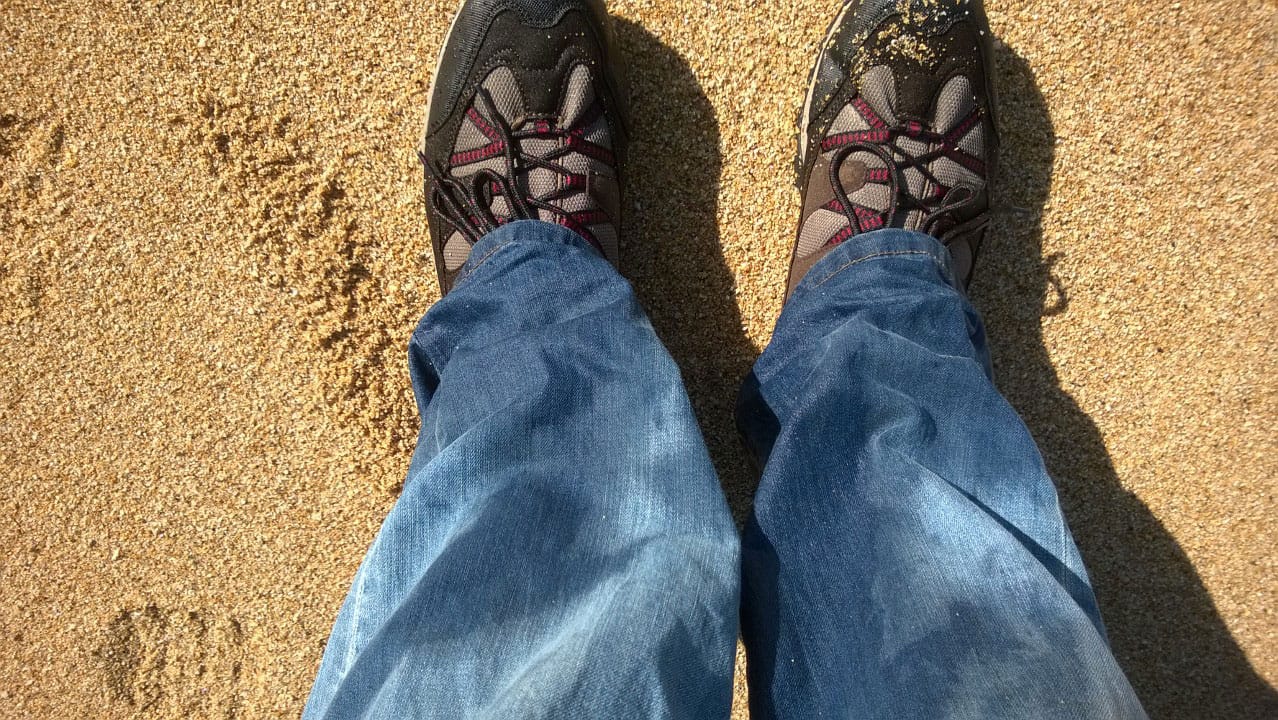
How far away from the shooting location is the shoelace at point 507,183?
1.17 meters

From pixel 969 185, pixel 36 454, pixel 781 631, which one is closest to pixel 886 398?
pixel 781 631

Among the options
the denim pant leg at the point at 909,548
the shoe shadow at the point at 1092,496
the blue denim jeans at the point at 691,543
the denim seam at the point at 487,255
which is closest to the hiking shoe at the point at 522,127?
the denim seam at the point at 487,255

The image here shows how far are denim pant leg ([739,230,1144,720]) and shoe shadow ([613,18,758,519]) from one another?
0.27 metres

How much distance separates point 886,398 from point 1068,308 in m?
0.65

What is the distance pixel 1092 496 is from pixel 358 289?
1.46 m

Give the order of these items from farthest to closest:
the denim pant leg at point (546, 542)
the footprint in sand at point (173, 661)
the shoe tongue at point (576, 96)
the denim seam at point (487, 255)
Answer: the footprint in sand at point (173, 661), the shoe tongue at point (576, 96), the denim seam at point (487, 255), the denim pant leg at point (546, 542)

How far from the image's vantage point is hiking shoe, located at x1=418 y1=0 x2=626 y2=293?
114 cm

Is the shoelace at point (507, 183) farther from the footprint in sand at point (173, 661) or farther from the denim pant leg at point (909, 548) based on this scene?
the footprint in sand at point (173, 661)

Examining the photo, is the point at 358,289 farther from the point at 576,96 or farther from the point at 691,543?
the point at 691,543

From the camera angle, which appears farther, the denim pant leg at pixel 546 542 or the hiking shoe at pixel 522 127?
the hiking shoe at pixel 522 127

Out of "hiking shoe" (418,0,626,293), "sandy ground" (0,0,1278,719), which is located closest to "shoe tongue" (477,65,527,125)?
"hiking shoe" (418,0,626,293)

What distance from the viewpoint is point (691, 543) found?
28.1 inches

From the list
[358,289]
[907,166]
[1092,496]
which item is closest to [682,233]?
[907,166]

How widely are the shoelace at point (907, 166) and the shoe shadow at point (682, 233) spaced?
23 cm
